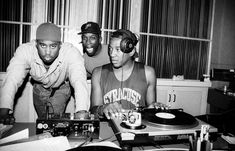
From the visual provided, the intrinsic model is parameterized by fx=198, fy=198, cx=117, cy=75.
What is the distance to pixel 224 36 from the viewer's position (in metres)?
4.15

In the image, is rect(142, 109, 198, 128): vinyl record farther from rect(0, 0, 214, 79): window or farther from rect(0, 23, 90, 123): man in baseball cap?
rect(0, 0, 214, 79): window

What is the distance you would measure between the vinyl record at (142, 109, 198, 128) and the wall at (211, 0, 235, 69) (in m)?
3.42

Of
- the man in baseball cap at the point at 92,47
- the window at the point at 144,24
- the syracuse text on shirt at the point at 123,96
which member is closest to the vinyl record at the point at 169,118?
the syracuse text on shirt at the point at 123,96

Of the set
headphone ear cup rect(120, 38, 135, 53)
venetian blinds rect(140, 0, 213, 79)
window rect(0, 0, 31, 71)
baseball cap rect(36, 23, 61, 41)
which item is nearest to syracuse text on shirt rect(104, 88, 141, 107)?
headphone ear cup rect(120, 38, 135, 53)

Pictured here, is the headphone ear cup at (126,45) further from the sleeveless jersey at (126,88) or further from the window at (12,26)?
the window at (12,26)

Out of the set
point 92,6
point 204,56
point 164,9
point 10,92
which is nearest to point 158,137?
point 10,92

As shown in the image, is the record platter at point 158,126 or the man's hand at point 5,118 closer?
the record platter at point 158,126

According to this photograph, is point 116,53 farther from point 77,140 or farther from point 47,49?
point 77,140

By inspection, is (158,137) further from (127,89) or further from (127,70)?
(127,70)

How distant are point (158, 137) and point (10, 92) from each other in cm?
112

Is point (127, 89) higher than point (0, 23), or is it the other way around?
point (0, 23)

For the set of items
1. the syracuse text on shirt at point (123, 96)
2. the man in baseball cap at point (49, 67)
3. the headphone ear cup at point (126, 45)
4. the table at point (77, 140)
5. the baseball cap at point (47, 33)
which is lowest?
the table at point (77, 140)

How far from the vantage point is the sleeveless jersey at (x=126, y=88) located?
1.89m

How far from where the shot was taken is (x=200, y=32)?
4.02 meters
